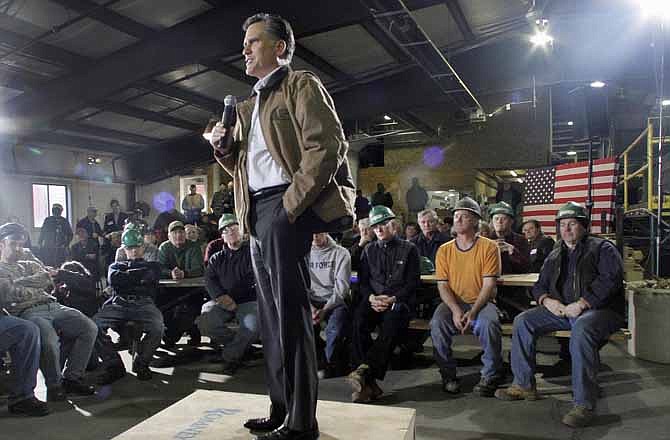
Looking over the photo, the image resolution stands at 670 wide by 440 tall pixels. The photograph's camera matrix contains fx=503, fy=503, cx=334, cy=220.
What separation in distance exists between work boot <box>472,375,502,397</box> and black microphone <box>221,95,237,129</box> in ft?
8.93

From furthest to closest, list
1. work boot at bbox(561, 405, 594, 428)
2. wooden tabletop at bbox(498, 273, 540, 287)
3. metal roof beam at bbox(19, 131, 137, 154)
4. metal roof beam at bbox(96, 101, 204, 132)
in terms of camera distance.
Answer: metal roof beam at bbox(19, 131, 137, 154), metal roof beam at bbox(96, 101, 204, 132), wooden tabletop at bbox(498, 273, 540, 287), work boot at bbox(561, 405, 594, 428)

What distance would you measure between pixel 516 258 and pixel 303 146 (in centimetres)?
357

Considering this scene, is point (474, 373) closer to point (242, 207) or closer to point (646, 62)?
point (242, 207)

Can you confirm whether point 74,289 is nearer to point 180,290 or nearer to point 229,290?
point 180,290

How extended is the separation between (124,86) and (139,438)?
653cm

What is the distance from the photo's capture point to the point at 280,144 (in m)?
1.63

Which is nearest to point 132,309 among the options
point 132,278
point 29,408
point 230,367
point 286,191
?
point 132,278

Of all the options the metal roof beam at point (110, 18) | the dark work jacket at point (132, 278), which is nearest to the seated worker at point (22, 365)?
the dark work jacket at point (132, 278)

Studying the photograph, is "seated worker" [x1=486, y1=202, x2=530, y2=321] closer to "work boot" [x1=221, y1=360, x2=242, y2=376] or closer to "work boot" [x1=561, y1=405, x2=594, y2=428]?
"work boot" [x1=561, y1=405, x2=594, y2=428]

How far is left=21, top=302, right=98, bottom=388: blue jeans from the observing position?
140 inches

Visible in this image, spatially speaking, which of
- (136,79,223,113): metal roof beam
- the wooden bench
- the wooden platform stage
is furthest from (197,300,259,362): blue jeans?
(136,79,223,113): metal roof beam

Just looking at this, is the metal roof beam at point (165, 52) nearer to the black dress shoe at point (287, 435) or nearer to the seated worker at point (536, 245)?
the seated worker at point (536, 245)

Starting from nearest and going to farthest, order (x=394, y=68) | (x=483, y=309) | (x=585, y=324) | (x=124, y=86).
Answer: (x=585, y=324) → (x=483, y=309) → (x=124, y=86) → (x=394, y=68)

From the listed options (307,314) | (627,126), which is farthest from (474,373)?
(627,126)
